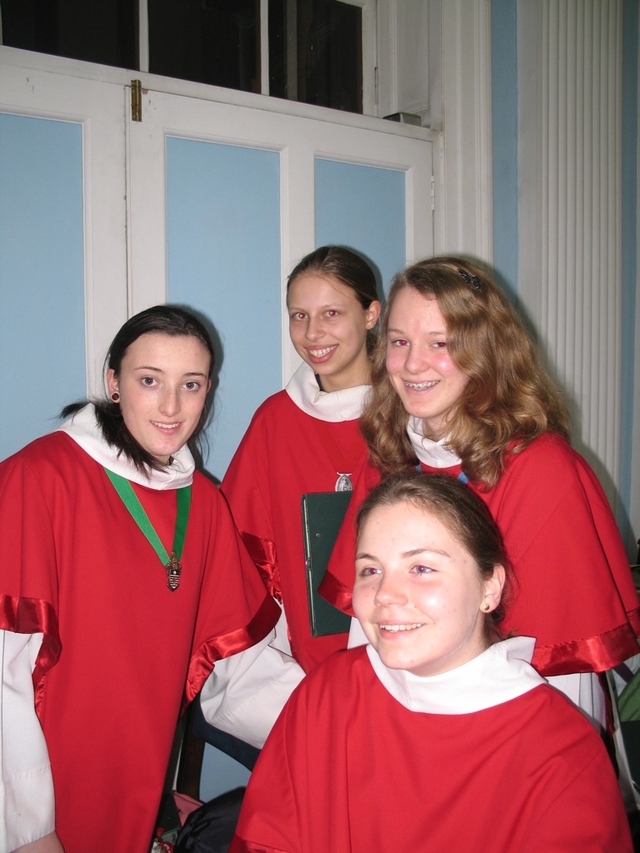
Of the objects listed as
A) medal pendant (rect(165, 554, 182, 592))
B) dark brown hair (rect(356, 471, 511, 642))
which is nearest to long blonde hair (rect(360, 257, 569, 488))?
→ dark brown hair (rect(356, 471, 511, 642))

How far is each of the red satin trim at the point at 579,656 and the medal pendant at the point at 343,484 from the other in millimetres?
862

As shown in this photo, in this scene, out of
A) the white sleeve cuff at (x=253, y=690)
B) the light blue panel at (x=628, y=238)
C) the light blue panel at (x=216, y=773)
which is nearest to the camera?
the white sleeve cuff at (x=253, y=690)

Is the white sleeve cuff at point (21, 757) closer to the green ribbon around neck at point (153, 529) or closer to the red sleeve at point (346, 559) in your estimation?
the green ribbon around neck at point (153, 529)

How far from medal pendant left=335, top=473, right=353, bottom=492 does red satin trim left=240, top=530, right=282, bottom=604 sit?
29cm

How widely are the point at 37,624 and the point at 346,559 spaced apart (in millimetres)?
781

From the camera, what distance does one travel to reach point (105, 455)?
71.6 inches

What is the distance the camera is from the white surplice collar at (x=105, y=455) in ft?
5.95

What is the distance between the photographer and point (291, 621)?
7.75ft

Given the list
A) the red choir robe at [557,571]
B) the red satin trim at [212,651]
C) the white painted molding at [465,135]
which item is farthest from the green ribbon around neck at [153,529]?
the white painted molding at [465,135]

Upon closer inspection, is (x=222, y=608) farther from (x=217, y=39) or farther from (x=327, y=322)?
(x=217, y=39)

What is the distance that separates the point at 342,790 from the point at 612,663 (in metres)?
0.63

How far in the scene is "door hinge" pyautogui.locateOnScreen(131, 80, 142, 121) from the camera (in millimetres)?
2607

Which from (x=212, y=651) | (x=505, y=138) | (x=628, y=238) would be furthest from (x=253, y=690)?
(x=628, y=238)

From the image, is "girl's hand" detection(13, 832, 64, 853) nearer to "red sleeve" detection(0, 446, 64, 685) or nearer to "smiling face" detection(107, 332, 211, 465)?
"red sleeve" detection(0, 446, 64, 685)
